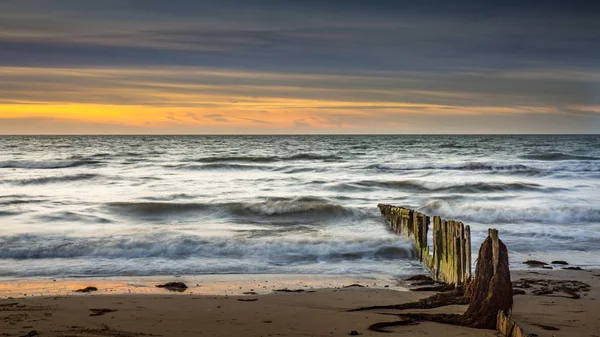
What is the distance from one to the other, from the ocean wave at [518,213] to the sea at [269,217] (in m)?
0.04

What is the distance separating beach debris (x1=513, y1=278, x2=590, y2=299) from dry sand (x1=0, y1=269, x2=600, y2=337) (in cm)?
Answer: 16

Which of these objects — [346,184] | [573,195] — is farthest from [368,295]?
[346,184]

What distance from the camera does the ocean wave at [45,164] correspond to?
162 feet

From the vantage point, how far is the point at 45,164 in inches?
1986

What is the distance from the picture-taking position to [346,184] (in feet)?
109

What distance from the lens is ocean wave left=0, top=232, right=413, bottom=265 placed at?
46.6ft

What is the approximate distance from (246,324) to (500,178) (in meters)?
31.6

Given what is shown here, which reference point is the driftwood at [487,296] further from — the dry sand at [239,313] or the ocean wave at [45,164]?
the ocean wave at [45,164]

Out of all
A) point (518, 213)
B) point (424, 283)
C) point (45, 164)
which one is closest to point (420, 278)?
point (424, 283)

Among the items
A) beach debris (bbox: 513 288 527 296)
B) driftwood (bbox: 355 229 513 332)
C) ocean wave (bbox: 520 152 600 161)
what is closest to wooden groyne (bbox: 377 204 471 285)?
beach debris (bbox: 513 288 527 296)

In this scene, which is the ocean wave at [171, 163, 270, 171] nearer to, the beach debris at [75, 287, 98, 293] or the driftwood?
the beach debris at [75, 287, 98, 293]

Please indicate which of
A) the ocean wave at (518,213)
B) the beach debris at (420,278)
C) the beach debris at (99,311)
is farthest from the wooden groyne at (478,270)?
the ocean wave at (518,213)

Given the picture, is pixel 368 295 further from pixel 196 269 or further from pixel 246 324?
pixel 196 269

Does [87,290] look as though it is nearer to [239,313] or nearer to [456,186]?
[239,313]
